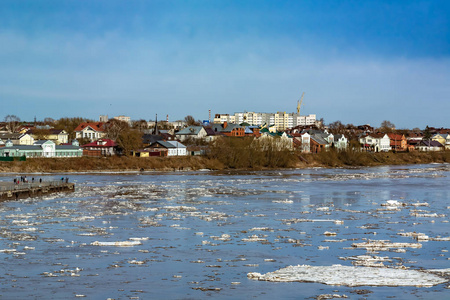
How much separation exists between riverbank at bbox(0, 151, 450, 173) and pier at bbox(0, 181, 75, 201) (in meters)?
28.0

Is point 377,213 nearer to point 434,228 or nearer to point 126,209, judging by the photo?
point 434,228

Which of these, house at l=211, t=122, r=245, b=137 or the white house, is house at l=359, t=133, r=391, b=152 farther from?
the white house

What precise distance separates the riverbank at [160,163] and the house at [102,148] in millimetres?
7165

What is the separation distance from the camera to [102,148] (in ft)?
330

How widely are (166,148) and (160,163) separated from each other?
999cm

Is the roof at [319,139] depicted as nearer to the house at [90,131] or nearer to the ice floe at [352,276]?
the house at [90,131]

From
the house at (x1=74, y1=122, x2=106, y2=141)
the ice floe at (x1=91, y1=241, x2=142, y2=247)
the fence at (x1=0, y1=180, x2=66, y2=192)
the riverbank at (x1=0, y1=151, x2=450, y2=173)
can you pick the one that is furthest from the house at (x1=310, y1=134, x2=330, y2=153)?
the ice floe at (x1=91, y1=241, x2=142, y2=247)

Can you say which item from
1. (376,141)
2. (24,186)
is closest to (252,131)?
(376,141)

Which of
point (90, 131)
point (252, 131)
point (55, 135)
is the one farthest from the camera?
point (252, 131)

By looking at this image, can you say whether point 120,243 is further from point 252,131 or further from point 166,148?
point 252,131

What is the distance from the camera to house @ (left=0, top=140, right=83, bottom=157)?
89500 mm

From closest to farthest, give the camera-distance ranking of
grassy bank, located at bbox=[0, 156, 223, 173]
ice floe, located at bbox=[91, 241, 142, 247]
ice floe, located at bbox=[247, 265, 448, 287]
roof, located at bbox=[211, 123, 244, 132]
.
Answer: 1. ice floe, located at bbox=[247, 265, 448, 287]
2. ice floe, located at bbox=[91, 241, 142, 247]
3. grassy bank, located at bbox=[0, 156, 223, 173]
4. roof, located at bbox=[211, 123, 244, 132]

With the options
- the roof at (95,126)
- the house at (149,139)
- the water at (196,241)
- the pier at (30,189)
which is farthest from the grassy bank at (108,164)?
the roof at (95,126)

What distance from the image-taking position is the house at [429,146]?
164875 millimetres
